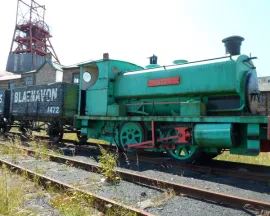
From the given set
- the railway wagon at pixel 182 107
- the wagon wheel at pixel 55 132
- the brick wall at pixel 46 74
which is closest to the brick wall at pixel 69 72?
the brick wall at pixel 46 74

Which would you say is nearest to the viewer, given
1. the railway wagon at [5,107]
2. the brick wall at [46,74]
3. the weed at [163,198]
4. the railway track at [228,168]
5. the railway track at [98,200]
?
the railway track at [98,200]

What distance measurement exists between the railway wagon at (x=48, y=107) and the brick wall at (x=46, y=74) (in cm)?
1685

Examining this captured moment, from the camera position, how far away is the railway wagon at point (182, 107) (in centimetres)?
571

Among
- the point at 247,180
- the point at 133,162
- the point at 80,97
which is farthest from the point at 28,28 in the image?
the point at 247,180

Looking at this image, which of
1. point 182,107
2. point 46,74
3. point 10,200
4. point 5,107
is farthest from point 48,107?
point 46,74

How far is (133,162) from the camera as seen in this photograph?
6.99 meters

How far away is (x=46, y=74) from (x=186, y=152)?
26965 mm

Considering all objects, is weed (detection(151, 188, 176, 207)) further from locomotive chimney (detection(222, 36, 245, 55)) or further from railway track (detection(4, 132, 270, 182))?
locomotive chimney (detection(222, 36, 245, 55))

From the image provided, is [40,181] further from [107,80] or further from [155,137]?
[107,80]

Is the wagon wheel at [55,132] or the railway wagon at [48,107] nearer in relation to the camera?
the railway wagon at [48,107]

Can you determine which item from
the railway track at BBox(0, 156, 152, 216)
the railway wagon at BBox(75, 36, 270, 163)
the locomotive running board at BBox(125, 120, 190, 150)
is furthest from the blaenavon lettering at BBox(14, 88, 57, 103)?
the railway track at BBox(0, 156, 152, 216)

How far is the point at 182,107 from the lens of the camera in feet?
21.4

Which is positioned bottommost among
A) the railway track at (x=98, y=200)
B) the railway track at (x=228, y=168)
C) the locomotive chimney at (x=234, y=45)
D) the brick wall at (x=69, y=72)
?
the railway track at (x=98, y=200)

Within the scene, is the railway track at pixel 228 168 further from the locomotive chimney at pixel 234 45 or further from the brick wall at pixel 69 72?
the brick wall at pixel 69 72
